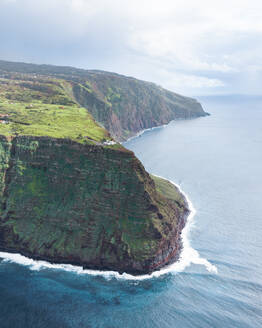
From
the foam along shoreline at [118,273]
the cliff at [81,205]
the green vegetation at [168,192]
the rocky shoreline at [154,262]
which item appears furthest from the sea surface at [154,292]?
the green vegetation at [168,192]

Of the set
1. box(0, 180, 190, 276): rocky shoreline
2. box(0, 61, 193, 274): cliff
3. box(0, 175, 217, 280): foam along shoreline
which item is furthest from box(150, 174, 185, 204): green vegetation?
box(0, 175, 217, 280): foam along shoreline

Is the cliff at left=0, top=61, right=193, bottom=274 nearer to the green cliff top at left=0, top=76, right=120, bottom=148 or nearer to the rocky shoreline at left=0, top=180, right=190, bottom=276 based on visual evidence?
the rocky shoreline at left=0, top=180, right=190, bottom=276

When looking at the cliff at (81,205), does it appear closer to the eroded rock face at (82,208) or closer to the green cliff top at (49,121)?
the eroded rock face at (82,208)

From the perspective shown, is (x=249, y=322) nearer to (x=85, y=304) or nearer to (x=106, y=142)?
(x=85, y=304)

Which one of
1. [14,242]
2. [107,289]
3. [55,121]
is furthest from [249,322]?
[55,121]

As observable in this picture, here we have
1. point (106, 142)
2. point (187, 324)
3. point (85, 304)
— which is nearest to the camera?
point (187, 324)
